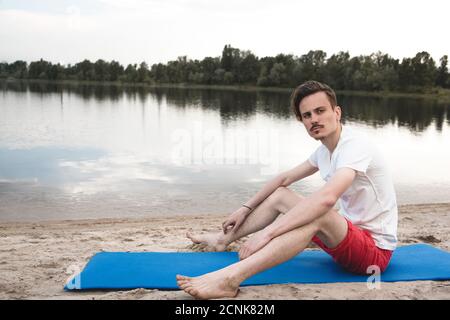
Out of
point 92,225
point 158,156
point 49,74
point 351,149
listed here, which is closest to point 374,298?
point 351,149

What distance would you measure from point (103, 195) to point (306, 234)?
23.4 feet

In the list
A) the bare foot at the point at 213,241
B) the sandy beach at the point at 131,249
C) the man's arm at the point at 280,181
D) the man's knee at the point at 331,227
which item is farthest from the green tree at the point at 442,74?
the man's knee at the point at 331,227

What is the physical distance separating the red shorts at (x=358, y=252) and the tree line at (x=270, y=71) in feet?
268

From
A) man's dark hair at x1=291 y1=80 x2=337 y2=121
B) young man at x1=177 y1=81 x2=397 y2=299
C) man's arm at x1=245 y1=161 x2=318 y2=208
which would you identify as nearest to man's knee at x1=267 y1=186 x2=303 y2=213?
young man at x1=177 y1=81 x2=397 y2=299

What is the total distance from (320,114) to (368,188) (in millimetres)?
636

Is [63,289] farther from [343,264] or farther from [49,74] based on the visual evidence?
[49,74]

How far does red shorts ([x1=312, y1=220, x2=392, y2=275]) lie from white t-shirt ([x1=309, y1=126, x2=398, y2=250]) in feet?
0.25

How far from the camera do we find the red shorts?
10.8 feet

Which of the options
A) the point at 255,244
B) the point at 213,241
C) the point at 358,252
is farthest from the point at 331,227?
the point at 213,241

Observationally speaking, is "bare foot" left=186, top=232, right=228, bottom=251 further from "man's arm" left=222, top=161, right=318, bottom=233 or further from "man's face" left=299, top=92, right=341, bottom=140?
"man's face" left=299, top=92, right=341, bottom=140

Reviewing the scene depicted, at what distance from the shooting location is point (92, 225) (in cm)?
703

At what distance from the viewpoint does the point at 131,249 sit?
16.1ft

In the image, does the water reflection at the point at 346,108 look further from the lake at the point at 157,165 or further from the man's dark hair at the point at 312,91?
the man's dark hair at the point at 312,91

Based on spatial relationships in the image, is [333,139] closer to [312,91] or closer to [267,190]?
[312,91]
